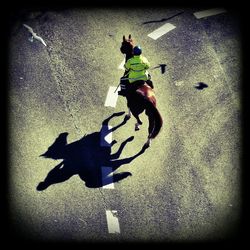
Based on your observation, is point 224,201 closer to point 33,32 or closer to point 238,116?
point 238,116

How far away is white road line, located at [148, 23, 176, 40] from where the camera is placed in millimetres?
11920

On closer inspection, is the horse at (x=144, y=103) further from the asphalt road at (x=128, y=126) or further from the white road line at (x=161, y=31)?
the white road line at (x=161, y=31)

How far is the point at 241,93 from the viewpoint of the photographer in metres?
11.0

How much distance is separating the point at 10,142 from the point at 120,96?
2.73 metres

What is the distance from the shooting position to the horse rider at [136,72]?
30.3 feet

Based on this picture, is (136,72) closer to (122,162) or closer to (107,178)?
(122,162)

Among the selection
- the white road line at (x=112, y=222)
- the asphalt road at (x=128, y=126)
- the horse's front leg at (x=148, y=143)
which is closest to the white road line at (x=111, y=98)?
the asphalt road at (x=128, y=126)

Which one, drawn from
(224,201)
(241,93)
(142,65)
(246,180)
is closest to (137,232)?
(224,201)

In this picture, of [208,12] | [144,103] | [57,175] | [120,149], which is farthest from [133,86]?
[208,12]

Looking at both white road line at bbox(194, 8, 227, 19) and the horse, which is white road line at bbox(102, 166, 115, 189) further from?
white road line at bbox(194, 8, 227, 19)

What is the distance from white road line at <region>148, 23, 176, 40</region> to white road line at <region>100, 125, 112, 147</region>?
9.79 ft

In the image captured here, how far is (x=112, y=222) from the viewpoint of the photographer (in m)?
9.16

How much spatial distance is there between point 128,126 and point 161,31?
→ 3.05 meters

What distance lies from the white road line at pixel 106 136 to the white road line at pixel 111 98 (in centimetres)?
61
